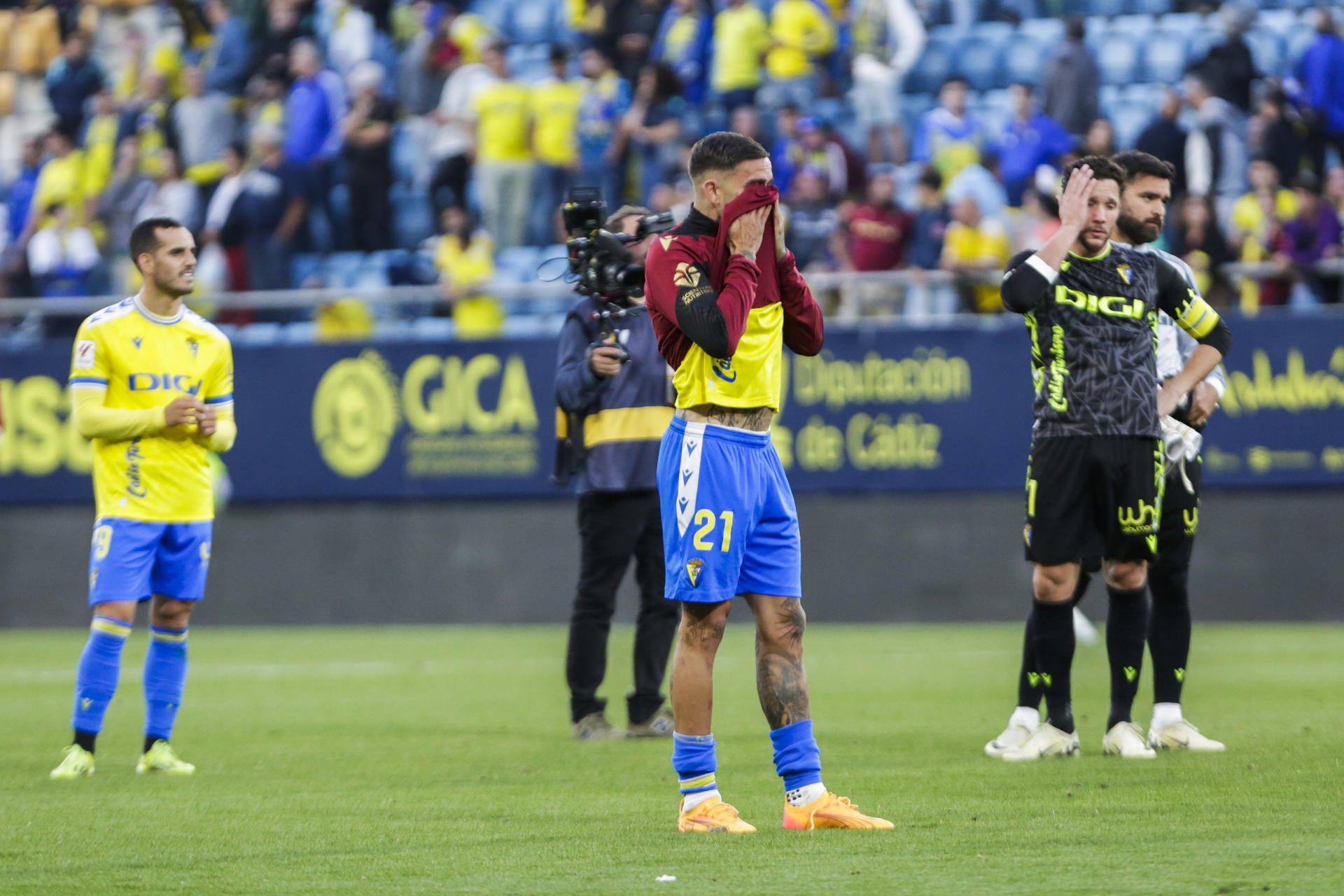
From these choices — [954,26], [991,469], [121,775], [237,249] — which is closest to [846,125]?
[954,26]

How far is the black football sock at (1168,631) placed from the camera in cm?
761

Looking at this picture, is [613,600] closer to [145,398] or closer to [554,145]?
[145,398]

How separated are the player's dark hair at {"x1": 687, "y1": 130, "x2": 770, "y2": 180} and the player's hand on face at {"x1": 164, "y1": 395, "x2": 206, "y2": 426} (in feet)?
9.51

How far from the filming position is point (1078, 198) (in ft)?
22.6

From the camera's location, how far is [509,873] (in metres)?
4.88

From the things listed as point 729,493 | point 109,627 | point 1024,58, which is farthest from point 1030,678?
point 1024,58

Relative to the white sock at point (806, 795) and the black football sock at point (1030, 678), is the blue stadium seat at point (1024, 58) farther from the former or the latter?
the white sock at point (806, 795)

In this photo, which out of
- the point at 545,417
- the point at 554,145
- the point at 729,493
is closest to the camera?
the point at 729,493

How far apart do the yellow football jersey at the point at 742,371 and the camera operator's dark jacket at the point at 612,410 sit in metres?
2.96

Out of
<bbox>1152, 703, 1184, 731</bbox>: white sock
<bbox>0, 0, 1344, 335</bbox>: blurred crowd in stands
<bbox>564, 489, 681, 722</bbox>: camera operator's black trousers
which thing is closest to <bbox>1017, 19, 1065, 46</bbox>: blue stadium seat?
<bbox>0, 0, 1344, 335</bbox>: blurred crowd in stands

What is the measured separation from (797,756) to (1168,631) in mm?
2774

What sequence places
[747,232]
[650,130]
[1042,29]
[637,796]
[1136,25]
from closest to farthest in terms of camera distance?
[747,232]
[637,796]
[650,130]
[1136,25]
[1042,29]

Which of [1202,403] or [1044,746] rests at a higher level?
[1202,403]

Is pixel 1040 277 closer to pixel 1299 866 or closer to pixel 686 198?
pixel 1299 866
